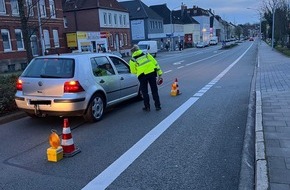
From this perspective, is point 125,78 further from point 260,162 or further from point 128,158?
point 260,162

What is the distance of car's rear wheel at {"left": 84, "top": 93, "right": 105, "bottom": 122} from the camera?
7266 mm

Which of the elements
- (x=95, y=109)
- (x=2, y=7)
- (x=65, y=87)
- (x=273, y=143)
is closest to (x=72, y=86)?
(x=65, y=87)

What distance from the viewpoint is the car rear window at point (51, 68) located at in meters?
7.07

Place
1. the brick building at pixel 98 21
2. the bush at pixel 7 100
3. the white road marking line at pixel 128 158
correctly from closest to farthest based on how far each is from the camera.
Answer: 1. the white road marking line at pixel 128 158
2. the bush at pixel 7 100
3. the brick building at pixel 98 21

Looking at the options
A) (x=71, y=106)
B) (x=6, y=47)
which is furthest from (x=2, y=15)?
(x=71, y=106)

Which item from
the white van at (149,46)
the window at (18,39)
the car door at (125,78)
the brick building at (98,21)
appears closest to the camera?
the car door at (125,78)

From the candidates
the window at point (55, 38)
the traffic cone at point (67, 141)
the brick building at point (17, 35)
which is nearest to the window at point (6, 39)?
the brick building at point (17, 35)

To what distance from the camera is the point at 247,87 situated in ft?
41.3

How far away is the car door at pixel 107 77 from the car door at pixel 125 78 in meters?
0.25

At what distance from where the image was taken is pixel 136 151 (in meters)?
5.42

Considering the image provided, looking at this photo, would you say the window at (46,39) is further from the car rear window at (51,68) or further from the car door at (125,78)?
the car rear window at (51,68)

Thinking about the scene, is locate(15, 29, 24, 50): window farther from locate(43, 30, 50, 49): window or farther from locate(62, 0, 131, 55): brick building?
locate(62, 0, 131, 55): brick building

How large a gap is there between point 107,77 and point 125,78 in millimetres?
959

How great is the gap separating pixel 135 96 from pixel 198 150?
4.59 metres
